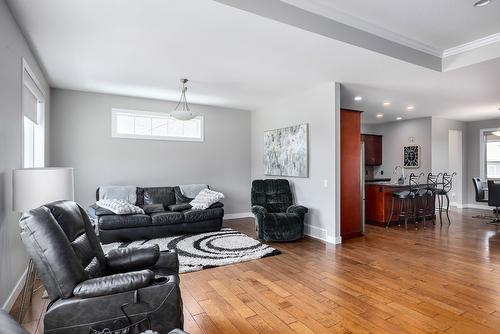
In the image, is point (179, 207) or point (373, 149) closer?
point (179, 207)

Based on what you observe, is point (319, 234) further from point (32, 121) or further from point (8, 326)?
point (32, 121)

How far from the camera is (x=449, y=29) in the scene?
130 inches

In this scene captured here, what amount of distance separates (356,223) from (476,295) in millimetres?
2473

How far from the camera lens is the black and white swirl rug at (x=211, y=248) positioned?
386cm

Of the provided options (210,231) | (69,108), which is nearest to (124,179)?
(69,108)

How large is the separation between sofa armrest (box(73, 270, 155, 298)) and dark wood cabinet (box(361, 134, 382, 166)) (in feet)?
27.7

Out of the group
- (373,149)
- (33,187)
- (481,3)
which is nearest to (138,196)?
(33,187)

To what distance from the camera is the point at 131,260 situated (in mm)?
2295

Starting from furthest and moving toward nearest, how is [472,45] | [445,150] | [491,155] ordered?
[491,155] → [445,150] → [472,45]

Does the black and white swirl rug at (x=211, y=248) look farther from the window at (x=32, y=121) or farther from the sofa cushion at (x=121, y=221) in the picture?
the window at (x=32, y=121)

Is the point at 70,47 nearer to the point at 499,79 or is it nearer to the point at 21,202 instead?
the point at 21,202

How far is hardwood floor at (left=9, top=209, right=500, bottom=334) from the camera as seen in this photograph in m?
2.36

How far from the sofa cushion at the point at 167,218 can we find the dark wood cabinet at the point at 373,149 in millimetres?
6326

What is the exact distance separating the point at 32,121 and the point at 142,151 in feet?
7.44
